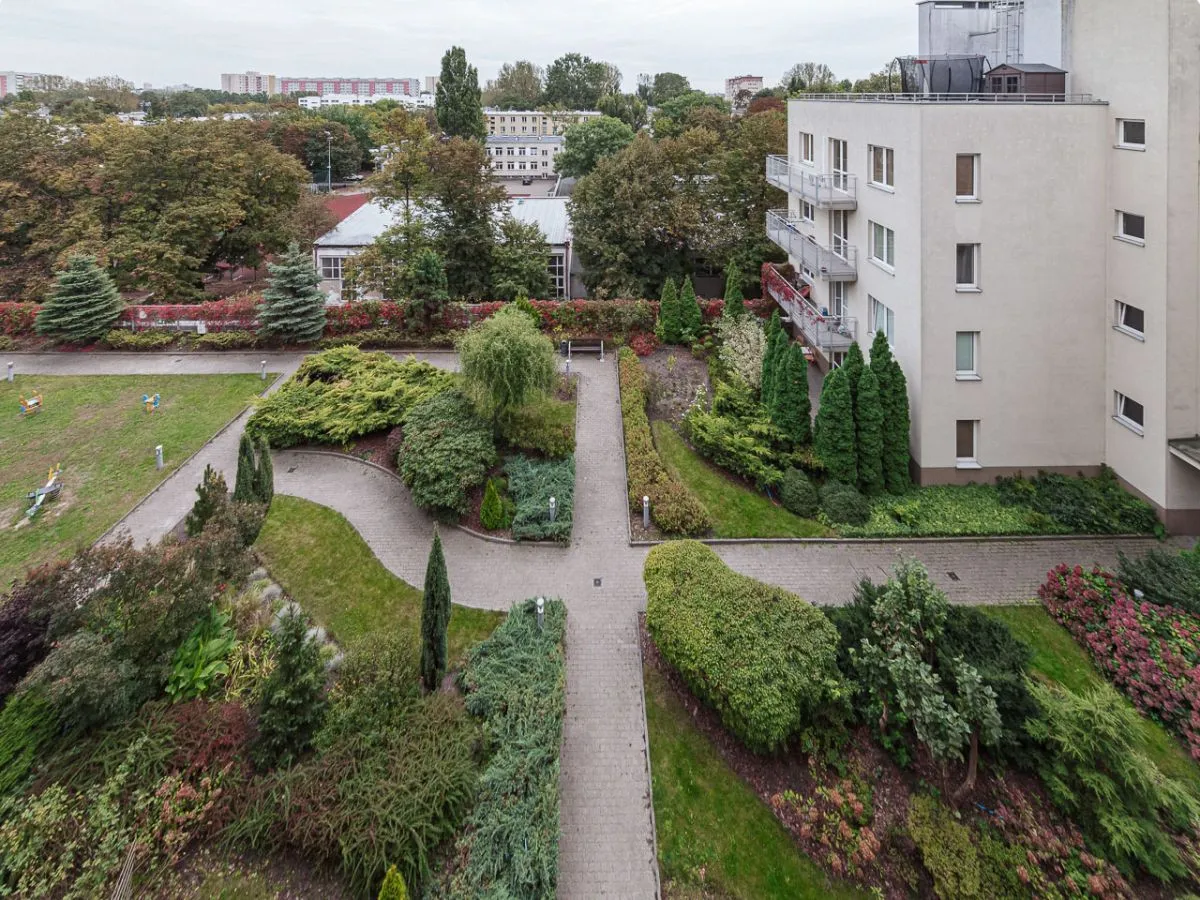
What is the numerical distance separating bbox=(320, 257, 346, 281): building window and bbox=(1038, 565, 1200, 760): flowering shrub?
119 ft

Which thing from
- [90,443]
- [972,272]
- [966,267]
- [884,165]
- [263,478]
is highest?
[884,165]

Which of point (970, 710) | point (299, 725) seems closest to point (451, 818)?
point (299, 725)

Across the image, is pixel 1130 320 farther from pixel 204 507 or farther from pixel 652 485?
pixel 204 507

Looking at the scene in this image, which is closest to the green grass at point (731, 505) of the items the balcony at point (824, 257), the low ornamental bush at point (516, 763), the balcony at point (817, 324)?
the low ornamental bush at point (516, 763)

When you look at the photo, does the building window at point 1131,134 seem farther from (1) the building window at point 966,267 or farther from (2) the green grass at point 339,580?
(2) the green grass at point 339,580

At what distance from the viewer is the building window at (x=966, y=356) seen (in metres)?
18.0

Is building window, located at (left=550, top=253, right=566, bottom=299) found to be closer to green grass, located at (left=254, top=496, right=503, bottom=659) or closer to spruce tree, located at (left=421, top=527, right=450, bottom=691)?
green grass, located at (left=254, top=496, right=503, bottom=659)

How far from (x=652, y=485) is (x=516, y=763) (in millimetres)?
9307

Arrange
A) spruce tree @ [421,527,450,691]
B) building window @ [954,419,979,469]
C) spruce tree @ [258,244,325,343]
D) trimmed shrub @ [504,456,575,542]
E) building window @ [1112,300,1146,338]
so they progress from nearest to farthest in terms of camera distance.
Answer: spruce tree @ [421,527,450,691] → building window @ [1112,300,1146,338] → trimmed shrub @ [504,456,575,542] → building window @ [954,419,979,469] → spruce tree @ [258,244,325,343]

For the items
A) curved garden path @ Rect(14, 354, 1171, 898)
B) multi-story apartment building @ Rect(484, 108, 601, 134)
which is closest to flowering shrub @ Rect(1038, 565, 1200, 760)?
curved garden path @ Rect(14, 354, 1171, 898)

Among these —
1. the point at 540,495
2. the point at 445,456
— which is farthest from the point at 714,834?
the point at 445,456

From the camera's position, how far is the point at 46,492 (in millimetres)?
18625

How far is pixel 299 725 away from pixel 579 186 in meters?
28.6

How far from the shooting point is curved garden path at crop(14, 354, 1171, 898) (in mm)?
10539
